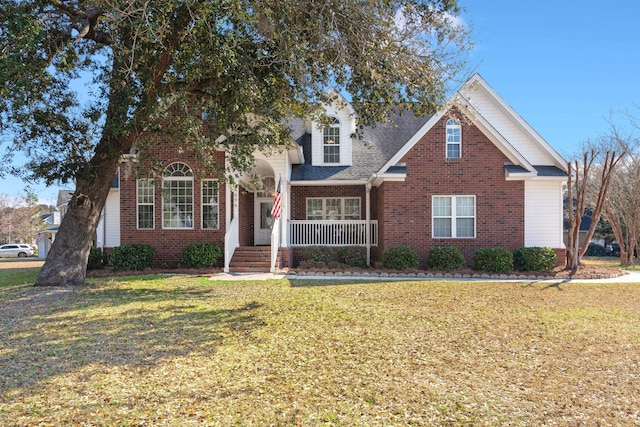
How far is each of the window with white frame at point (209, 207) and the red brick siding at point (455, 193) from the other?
624 centimetres

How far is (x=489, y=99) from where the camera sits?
57.9ft

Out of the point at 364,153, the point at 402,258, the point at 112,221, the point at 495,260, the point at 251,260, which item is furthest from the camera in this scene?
the point at 364,153

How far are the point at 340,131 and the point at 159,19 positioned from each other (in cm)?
1147

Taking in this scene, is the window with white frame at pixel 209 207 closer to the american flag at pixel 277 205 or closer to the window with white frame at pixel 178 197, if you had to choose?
the window with white frame at pixel 178 197

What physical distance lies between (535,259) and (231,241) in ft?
35.1

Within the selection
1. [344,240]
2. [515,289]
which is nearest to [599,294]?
[515,289]

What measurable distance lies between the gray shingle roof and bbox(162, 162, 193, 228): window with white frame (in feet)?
13.4

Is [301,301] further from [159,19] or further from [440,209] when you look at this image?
[440,209]

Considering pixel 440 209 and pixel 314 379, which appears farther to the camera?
pixel 440 209

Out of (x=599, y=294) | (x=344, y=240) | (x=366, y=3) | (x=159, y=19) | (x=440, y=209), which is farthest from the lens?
(x=344, y=240)

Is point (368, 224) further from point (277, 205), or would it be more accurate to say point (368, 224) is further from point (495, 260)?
point (495, 260)

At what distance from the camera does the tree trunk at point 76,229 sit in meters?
11.4

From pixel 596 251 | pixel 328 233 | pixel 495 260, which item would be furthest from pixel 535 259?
pixel 596 251

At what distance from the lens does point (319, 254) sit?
16703 millimetres
